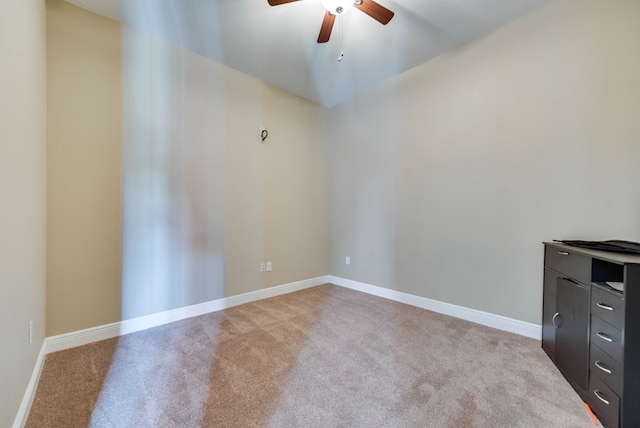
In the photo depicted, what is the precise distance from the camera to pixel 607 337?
1.37 m

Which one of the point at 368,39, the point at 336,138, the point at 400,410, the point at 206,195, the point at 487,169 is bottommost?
the point at 400,410

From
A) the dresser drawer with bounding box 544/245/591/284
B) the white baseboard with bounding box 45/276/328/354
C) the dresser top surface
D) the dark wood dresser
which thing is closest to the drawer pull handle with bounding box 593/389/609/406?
the dark wood dresser

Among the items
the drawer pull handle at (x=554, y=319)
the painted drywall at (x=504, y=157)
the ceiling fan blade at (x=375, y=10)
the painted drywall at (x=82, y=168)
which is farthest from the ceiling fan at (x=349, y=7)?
the drawer pull handle at (x=554, y=319)

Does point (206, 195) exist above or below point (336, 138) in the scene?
below

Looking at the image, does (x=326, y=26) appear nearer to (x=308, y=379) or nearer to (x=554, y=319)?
(x=308, y=379)

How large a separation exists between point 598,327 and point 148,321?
10.9ft

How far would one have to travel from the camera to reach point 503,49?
94.6 inches

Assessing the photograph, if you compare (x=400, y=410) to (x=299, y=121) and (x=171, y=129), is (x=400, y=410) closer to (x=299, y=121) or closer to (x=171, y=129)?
(x=171, y=129)

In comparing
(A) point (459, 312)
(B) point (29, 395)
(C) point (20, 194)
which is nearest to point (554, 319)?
(A) point (459, 312)

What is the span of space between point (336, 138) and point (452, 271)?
241 cm

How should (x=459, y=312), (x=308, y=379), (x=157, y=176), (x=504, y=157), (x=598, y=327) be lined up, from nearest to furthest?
(x=598, y=327) → (x=308, y=379) → (x=504, y=157) → (x=157, y=176) → (x=459, y=312)

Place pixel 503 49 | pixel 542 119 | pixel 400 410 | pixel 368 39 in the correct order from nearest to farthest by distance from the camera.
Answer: pixel 400 410, pixel 542 119, pixel 503 49, pixel 368 39

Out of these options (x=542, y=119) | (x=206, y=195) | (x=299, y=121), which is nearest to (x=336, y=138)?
(x=299, y=121)

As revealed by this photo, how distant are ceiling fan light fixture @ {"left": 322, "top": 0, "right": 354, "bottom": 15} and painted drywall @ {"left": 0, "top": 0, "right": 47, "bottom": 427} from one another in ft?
5.61
